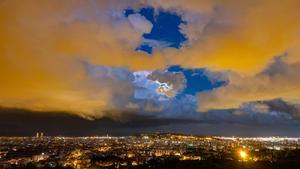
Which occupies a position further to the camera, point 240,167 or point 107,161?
point 107,161

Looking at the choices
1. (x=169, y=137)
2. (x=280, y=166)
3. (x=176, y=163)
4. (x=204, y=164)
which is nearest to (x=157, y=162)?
(x=176, y=163)

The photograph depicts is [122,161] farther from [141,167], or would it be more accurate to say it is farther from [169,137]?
[169,137]

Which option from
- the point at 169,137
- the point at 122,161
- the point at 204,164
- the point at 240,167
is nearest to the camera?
the point at 240,167

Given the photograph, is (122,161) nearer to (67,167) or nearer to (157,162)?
(157,162)

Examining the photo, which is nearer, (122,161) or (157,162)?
(157,162)

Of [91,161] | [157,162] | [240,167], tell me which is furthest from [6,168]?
[240,167]

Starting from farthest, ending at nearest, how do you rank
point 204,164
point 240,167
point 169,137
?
point 169,137, point 204,164, point 240,167

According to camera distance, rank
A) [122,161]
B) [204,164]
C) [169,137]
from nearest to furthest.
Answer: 1. [204,164]
2. [122,161]
3. [169,137]

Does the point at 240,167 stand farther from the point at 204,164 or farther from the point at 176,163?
the point at 176,163

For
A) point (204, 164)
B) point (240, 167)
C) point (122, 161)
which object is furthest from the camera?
point (122, 161)
